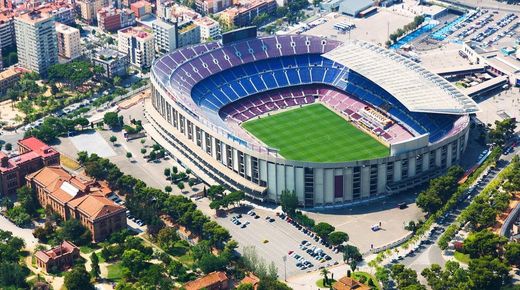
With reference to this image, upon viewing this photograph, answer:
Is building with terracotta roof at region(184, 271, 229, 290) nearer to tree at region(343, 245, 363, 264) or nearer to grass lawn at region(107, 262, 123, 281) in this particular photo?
grass lawn at region(107, 262, 123, 281)

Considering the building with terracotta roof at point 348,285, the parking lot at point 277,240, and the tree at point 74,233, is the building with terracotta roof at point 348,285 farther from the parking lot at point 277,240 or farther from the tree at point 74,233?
the tree at point 74,233

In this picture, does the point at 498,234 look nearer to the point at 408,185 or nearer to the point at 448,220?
the point at 448,220

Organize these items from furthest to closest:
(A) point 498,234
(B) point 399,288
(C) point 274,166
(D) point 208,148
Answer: (D) point 208,148 < (C) point 274,166 < (A) point 498,234 < (B) point 399,288

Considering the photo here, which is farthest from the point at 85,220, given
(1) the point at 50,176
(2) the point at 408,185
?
(2) the point at 408,185

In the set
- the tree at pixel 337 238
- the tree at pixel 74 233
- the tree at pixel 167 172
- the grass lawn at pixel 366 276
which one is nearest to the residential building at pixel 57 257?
the tree at pixel 74 233

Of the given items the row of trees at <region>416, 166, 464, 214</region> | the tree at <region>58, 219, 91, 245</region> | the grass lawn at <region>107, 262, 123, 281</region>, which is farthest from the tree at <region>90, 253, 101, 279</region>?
the row of trees at <region>416, 166, 464, 214</region>

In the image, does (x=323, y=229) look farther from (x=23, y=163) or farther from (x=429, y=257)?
(x=23, y=163)
